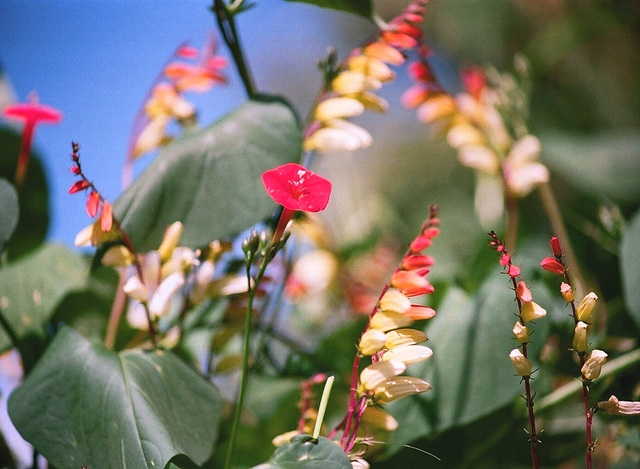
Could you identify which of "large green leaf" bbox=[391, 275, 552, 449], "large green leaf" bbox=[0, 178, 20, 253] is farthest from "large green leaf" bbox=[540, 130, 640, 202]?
"large green leaf" bbox=[0, 178, 20, 253]

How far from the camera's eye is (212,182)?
1.07ft

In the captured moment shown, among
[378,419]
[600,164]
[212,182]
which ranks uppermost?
[212,182]

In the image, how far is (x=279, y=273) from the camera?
0.49 metres

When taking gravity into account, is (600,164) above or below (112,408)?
below

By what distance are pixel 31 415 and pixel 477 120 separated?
409 mm

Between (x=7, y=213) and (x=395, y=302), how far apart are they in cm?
21

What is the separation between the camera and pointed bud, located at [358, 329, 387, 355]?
0.25 m

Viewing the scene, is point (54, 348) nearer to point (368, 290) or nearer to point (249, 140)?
point (249, 140)

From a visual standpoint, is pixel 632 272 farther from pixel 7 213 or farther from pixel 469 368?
pixel 7 213

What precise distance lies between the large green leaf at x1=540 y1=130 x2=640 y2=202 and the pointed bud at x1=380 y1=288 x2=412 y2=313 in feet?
1.48

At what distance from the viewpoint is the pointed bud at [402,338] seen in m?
0.26

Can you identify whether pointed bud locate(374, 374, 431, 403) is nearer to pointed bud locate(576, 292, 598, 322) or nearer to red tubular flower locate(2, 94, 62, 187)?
pointed bud locate(576, 292, 598, 322)

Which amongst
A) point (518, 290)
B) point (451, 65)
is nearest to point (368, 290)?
point (518, 290)

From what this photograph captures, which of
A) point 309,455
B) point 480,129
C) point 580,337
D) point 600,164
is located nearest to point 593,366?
point 580,337
